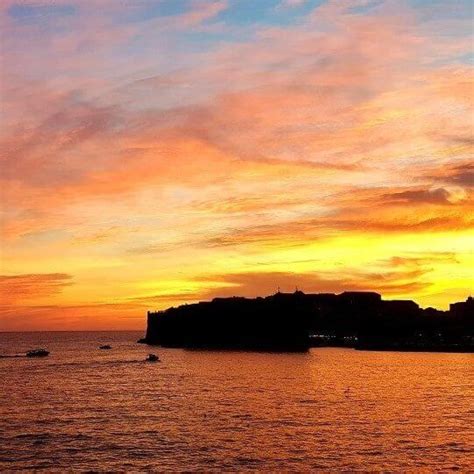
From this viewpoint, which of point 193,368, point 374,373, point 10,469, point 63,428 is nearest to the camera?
point 10,469

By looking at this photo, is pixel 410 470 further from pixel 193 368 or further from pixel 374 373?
pixel 193 368

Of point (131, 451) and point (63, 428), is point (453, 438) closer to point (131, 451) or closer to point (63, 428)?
point (131, 451)

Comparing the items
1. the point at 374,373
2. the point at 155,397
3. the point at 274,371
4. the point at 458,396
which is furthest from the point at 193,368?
the point at 458,396

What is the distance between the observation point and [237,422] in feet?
251

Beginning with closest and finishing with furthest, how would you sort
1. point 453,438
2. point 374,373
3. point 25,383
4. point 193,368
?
point 453,438, point 25,383, point 374,373, point 193,368

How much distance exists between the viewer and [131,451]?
61.2m

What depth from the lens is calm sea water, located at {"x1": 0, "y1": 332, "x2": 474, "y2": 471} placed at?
190 feet

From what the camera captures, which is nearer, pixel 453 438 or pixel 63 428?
pixel 453 438

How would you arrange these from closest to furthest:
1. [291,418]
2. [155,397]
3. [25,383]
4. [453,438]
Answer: [453,438] → [291,418] → [155,397] → [25,383]

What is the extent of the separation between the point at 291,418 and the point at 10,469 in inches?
1397

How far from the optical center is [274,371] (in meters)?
152

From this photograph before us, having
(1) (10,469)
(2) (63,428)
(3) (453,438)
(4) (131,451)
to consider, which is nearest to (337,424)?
(3) (453,438)

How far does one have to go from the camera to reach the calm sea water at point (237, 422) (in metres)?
57.9

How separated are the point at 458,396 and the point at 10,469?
73.7 metres
